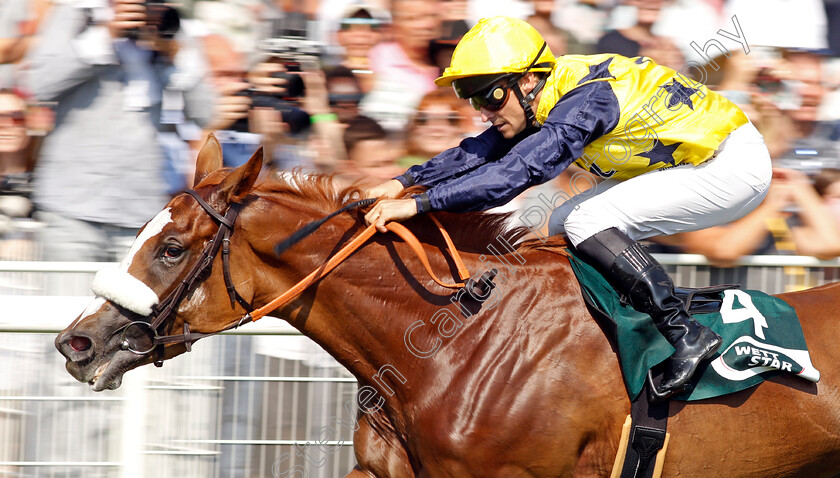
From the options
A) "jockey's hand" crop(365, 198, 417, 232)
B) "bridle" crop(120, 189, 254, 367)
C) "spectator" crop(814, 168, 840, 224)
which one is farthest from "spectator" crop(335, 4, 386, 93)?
"spectator" crop(814, 168, 840, 224)

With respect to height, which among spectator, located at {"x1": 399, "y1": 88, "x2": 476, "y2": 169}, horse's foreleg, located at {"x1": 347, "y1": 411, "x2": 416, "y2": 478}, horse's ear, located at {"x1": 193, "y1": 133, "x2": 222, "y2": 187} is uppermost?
horse's ear, located at {"x1": 193, "y1": 133, "x2": 222, "y2": 187}

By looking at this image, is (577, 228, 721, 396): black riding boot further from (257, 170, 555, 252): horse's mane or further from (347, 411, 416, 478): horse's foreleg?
(347, 411, 416, 478): horse's foreleg

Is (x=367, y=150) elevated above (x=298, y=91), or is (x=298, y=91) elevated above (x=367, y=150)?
(x=298, y=91)

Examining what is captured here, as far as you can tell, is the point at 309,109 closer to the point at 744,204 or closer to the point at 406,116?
the point at 406,116

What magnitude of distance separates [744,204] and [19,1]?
4067 mm

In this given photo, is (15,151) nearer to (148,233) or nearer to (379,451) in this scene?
(148,233)

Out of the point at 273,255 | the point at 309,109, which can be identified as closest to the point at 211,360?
the point at 273,255

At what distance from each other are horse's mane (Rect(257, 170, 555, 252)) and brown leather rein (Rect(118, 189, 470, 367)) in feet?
0.45

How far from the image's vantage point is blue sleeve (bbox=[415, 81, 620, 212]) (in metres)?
2.86

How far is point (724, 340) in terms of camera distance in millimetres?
2963

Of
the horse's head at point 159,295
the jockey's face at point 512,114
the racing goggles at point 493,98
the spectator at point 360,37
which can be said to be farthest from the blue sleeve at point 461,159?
the spectator at point 360,37

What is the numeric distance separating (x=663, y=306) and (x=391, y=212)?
0.96 metres

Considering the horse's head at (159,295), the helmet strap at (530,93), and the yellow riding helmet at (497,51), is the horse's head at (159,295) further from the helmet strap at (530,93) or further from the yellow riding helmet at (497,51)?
the helmet strap at (530,93)

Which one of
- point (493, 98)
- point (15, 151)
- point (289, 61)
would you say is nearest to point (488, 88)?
point (493, 98)
